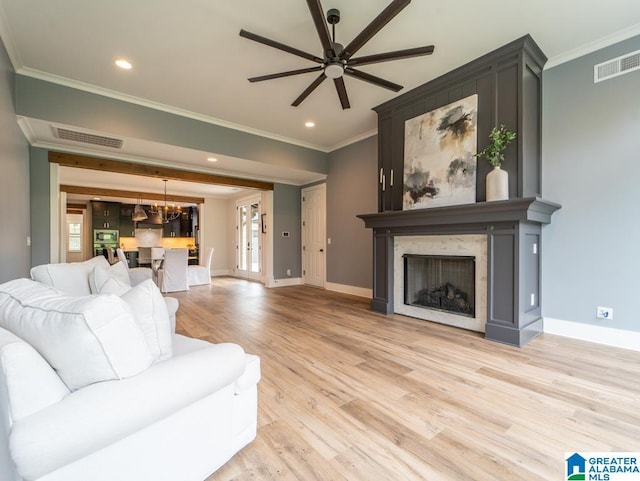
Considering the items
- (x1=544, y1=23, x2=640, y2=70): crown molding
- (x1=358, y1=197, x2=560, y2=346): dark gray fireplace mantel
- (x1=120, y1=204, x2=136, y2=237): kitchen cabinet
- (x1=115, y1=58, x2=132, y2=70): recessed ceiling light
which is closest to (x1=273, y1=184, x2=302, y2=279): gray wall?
(x1=115, y1=58, x2=132, y2=70): recessed ceiling light

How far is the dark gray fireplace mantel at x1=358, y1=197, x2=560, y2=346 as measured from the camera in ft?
10.1

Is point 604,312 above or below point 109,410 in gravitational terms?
below

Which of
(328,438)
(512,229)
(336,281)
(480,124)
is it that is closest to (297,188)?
(336,281)

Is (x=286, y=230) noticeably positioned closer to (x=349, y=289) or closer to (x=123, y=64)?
(x=349, y=289)

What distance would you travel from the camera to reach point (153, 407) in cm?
105

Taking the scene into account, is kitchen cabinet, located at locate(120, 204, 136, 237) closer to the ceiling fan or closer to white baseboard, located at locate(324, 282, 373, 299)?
white baseboard, located at locate(324, 282, 373, 299)

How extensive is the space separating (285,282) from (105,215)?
7.80 m

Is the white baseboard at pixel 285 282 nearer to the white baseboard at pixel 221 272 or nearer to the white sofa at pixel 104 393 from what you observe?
the white baseboard at pixel 221 272

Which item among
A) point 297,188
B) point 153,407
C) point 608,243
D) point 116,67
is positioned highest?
point 116,67

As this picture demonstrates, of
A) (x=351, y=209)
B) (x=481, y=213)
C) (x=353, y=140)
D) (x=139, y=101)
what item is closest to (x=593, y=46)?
(x=481, y=213)

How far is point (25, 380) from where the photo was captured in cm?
90

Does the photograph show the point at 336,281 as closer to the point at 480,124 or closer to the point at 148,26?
the point at 480,124

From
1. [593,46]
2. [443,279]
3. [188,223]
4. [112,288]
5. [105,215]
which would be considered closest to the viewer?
[112,288]

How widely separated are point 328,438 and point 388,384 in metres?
0.78
